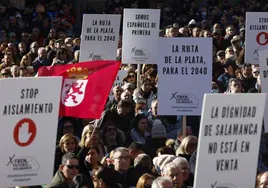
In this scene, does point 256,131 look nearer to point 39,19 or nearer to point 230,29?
point 230,29

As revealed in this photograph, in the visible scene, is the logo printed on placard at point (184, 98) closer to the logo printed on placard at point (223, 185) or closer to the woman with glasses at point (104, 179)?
the woman with glasses at point (104, 179)

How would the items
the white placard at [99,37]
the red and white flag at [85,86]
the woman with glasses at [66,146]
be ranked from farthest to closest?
the white placard at [99,37], the red and white flag at [85,86], the woman with glasses at [66,146]

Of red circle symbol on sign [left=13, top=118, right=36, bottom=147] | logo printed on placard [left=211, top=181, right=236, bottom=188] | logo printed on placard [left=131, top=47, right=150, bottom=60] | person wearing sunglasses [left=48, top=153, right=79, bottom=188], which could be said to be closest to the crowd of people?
person wearing sunglasses [left=48, top=153, right=79, bottom=188]

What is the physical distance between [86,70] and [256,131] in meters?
4.12

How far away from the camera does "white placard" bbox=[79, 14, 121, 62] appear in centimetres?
1781

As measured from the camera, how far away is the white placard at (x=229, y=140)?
9102 mm

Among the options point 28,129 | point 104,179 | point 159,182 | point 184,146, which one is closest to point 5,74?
point 184,146

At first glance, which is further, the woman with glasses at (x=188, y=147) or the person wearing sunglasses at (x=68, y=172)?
the woman with glasses at (x=188, y=147)

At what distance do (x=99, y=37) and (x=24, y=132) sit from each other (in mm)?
8720

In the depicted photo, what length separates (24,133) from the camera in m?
9.48

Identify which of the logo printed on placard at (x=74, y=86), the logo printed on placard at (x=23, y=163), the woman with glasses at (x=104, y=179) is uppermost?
the logo printed on placard at (x=74, y=86)

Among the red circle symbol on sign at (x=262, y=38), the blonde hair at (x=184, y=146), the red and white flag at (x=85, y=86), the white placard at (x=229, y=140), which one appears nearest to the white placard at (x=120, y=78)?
the red circle symbol on sign at (x=262, y=38)

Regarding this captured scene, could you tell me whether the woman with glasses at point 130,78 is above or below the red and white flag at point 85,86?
below

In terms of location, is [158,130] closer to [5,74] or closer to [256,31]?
[5,74]
